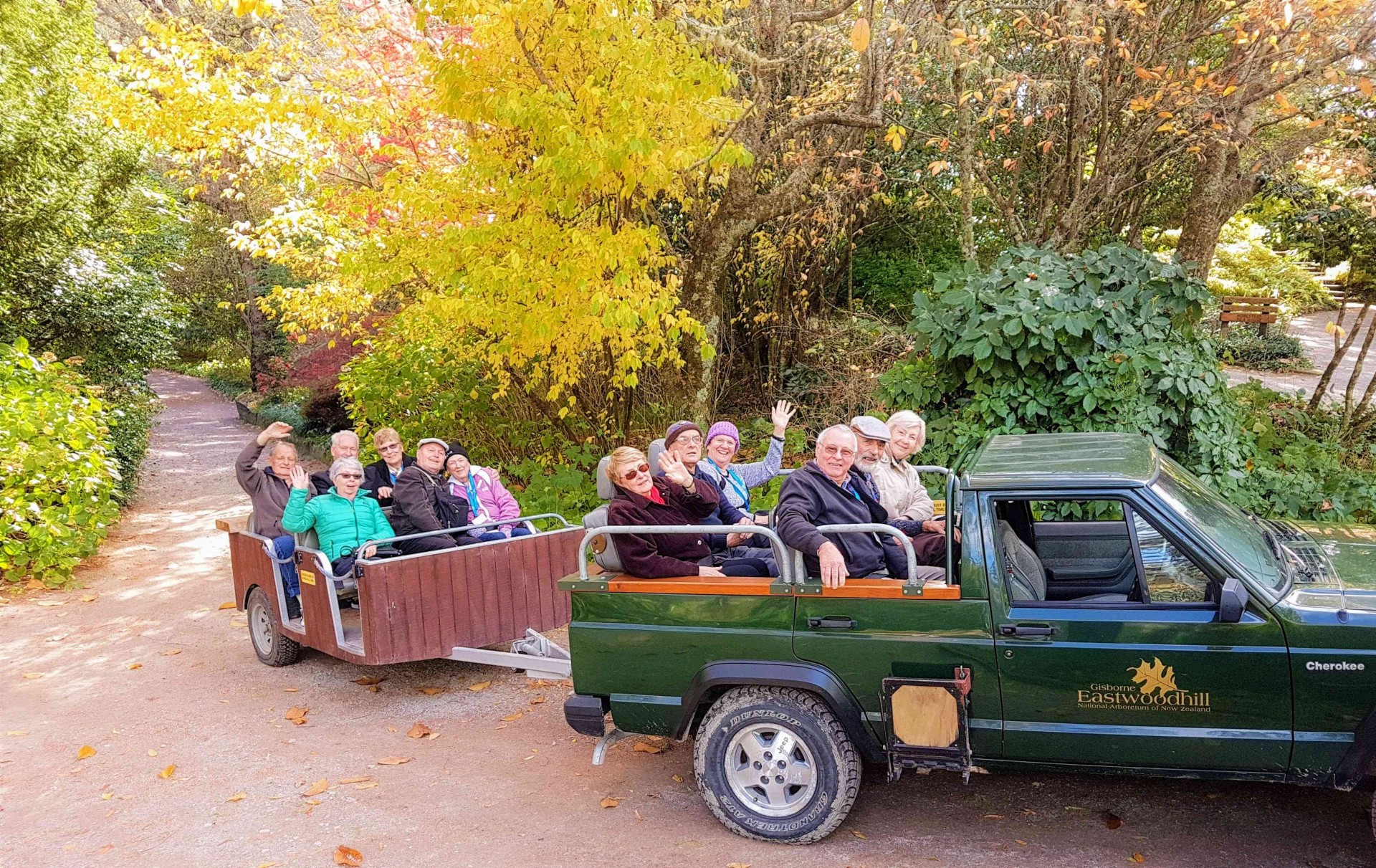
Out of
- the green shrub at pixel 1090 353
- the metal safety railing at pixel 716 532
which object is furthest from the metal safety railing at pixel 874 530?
the green shrub at pixel 1090 353

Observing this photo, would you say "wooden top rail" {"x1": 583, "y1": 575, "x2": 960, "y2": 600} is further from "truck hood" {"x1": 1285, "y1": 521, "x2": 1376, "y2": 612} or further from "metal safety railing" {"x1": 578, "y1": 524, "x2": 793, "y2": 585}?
"truck hood" {"x1": 1285, "y1": 521, "x2": 1376, "y2": 612}

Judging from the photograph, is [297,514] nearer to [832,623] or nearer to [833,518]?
[833,518]

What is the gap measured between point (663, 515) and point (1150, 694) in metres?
2.40

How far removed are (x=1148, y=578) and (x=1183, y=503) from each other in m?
0.35

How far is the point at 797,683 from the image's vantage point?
14.0 ft

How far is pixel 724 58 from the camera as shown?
915cm

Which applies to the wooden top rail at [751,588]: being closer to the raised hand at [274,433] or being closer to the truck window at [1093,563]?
the truck window at [1093,563]

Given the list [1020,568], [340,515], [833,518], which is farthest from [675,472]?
[340,515]

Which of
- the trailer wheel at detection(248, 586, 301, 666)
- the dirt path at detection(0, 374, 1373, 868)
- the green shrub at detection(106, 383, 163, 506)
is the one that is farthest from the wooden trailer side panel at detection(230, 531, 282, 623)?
the green shrub at detection(106, 383, 163, 506)

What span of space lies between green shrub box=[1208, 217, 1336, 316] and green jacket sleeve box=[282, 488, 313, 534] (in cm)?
1783

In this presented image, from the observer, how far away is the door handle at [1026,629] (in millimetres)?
4020

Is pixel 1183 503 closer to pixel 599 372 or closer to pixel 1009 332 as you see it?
pixel 1009 332

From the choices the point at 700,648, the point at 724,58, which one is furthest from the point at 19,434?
the point at 700,648

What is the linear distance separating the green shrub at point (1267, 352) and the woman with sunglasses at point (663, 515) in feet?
45.8
